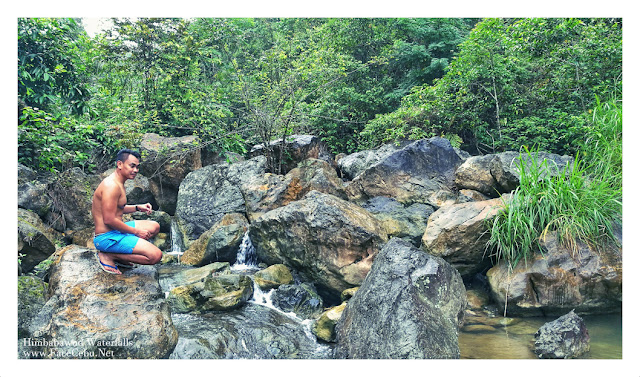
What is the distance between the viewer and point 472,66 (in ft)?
30.0

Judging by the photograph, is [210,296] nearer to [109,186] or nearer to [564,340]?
[109,186]

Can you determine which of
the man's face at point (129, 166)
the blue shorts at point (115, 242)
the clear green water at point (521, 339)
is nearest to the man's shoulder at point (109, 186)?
the man's face at point (129, 166)

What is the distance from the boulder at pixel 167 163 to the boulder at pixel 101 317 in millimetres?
5246

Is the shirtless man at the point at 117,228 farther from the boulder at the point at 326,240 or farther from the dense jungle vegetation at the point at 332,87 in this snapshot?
the boulder at the point at 326,240

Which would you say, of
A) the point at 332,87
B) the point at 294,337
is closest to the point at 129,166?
the point at 294,337

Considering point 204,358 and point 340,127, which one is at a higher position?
point 340,127

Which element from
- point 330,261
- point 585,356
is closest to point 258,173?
point 330,261

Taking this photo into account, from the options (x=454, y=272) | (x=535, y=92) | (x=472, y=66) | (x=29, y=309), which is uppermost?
(x=472, y=66)

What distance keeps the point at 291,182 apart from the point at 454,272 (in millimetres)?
→ 4491

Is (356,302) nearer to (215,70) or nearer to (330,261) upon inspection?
(330,261)

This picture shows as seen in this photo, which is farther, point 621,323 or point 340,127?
point 340,127

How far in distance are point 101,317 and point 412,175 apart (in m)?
6.02

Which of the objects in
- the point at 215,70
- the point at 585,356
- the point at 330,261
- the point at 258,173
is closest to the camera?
the point at 585,356

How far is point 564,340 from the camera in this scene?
3.52 meters
